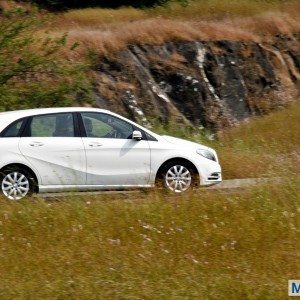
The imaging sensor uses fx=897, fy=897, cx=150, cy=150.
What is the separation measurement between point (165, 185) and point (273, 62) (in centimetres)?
1965

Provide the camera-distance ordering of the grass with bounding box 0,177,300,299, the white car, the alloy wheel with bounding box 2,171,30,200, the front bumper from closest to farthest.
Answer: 1. the grass with bounding box 0,177,300,299
2. the alloy wheel with bounding box 2,171,30,200
3. the white car
4. the front bumper

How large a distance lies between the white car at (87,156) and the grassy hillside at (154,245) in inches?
50.1

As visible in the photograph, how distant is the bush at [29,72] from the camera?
21719 mm

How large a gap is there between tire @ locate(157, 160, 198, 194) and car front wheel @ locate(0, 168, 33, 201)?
2085 millimetres

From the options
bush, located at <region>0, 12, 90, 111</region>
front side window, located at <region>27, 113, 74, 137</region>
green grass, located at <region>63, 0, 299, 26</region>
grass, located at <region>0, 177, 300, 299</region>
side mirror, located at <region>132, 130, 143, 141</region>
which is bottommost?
grass, located at <region>0, 177, 300, 299</region>

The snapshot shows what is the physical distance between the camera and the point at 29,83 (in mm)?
22297

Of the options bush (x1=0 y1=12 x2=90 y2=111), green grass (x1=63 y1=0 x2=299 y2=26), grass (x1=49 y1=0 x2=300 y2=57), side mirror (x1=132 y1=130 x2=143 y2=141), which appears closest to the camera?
side mirror (x1=132 y1=130 x2=143 y2=141)

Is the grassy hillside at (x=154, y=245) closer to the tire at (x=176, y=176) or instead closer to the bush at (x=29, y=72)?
the tire at (x=176, y=176)

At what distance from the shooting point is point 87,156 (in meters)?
14.0

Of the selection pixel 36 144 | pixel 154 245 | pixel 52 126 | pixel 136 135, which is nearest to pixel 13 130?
pixel 36 144

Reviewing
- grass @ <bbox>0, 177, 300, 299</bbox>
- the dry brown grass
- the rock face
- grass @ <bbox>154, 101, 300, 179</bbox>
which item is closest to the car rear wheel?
grass @ <bbox>154, 101, 300, 179</bbox>

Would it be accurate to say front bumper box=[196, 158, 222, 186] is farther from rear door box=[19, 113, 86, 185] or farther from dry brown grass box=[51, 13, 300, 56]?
dry brown grass box=[51, 13, 300, 56]

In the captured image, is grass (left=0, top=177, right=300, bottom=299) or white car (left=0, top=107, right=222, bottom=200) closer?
grass (left=0, top=177, right=300, bottom=299)

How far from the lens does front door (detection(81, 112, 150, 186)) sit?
45.9ft
